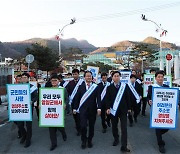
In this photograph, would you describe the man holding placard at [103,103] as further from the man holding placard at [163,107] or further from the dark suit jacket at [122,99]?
the man holding placard at [163,107]

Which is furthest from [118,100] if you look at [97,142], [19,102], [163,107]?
[19,102]

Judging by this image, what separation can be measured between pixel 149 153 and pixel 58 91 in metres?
2.38

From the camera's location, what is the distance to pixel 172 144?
23.6 ft

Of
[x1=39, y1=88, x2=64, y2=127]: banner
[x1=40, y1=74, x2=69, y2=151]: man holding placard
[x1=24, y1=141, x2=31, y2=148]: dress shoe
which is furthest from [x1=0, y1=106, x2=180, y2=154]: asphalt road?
[x1=39, y1=88, x2=64, y2=127]: banner

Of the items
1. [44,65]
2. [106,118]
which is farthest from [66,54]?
[106,118]

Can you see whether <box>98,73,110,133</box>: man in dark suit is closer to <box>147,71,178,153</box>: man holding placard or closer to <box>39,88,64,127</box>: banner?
<box>39,88,64,127</box>: banner

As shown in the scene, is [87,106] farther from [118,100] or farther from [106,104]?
[118,100]

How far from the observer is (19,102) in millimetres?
7445

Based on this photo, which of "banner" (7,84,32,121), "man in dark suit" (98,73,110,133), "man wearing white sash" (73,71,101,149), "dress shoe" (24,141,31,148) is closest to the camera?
"man wearing white sash" (73,71,101,149)

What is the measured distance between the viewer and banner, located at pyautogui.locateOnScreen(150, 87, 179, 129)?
6746 mm

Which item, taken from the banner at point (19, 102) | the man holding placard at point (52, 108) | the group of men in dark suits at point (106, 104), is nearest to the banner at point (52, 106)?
the man holding placard at point (52, 108)

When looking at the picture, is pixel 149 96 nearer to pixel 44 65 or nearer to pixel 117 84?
pixel 117 84

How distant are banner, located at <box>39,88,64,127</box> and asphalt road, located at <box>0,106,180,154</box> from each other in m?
0.60

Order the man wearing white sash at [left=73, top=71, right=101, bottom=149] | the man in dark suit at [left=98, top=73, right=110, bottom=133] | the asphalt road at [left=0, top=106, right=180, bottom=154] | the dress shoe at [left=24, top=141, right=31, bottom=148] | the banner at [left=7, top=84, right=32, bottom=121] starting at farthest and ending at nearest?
the man in dark suit at [left=98, top=73, right=110, bottom=133], the banner at [left=7, top=84, right=32, bottom=121], the dress shoe at [left=24, top=141, right=31, bottom=148], the man wearing white sash at [left=73, top=71, right=101, bottom=149], the asphalt road at [left=0, top=106, right=180, bottom=154]
